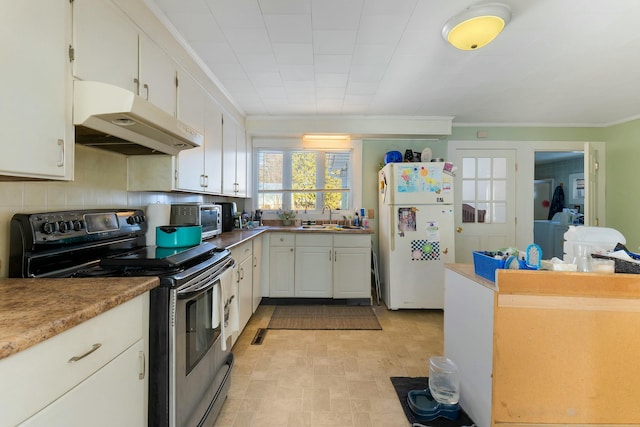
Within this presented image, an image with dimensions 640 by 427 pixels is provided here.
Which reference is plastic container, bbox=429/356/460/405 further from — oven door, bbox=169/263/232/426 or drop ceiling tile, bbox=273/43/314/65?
drop ceiling tile, bbox=273/43/314/65

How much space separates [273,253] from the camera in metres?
3.29

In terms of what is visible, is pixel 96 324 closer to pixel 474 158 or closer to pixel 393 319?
pixel 393 319

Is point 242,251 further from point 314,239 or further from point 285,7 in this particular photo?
point 285,7

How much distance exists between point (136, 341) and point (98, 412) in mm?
229

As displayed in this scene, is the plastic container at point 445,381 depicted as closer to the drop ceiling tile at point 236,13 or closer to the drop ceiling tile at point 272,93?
the drop ceiling tile at point 236,13

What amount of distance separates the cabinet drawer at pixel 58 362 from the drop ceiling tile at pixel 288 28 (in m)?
1.78

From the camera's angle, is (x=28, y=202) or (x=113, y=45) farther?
(x=113, y=45)

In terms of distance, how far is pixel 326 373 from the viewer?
199cm

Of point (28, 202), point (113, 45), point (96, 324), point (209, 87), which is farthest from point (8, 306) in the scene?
point (209, 87)

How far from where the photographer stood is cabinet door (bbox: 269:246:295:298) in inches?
129

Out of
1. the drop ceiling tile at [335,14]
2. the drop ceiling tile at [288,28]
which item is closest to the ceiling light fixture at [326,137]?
the drop ceiling tile at [288,28]

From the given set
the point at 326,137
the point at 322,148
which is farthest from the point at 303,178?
the point at 326,137

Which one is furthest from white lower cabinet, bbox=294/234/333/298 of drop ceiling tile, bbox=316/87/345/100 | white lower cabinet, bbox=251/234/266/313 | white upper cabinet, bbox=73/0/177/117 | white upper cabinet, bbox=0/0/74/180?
white upper cabinet, bbox=0/0/74/180

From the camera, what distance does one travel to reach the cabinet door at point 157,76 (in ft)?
5.04
